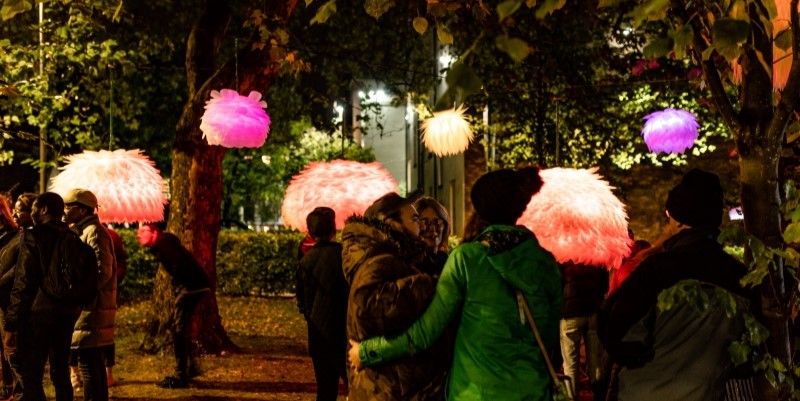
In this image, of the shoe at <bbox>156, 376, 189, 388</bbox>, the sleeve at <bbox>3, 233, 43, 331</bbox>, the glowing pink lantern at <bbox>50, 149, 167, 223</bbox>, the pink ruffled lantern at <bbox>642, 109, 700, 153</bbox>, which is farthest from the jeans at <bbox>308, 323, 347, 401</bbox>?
the pink ruffled lantern at <bbox>642, 109, 700, 153</bbox>

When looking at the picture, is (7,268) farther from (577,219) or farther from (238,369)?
(577,219)

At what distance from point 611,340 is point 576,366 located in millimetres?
5373

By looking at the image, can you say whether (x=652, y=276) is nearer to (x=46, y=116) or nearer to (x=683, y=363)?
(x=683, y=363)

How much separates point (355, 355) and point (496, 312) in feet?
2.34

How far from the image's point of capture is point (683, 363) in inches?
150

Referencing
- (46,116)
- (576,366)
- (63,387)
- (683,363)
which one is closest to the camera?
(683,363)

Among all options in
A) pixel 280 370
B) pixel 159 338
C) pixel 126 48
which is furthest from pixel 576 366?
pixel 126 48

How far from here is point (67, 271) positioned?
22.6 feet

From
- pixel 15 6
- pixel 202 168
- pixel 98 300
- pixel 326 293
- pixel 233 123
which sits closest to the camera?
pixel 15 6

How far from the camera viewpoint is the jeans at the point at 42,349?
689 cm

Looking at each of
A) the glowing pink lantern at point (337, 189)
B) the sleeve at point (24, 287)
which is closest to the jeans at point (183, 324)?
the glowing pink lantern at point (337, 189)

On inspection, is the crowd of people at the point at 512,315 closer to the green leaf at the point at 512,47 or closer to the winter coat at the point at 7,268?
the green leaf at the point at 512,47

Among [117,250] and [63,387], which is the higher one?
[117,250]

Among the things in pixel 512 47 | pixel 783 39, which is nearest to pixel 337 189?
pixel 783 39
